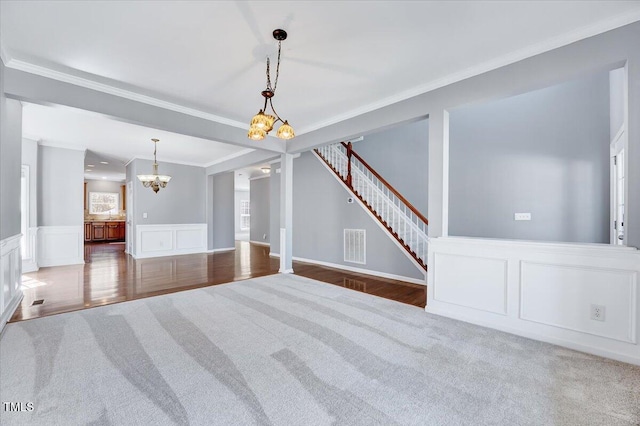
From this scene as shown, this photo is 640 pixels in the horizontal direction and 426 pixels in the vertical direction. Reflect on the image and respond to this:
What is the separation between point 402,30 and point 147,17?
2.16m

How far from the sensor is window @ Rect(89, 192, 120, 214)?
11414 mm

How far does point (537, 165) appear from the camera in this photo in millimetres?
4543

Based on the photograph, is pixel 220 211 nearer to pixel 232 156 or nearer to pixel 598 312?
pixel 232 156

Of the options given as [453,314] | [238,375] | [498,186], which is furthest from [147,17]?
[498,186]

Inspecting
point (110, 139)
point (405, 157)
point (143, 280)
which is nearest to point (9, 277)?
point (143, 280)

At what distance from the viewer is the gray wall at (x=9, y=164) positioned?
279 centimetres

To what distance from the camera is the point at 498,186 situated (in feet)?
16.3

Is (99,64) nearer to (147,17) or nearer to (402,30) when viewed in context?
(147,17)

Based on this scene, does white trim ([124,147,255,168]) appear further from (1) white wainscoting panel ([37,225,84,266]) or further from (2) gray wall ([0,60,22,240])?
(2) gray wall ([0,60,22,240])

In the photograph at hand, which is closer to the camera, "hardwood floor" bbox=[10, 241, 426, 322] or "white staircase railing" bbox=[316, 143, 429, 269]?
"hardwood floor" bbox=[10, 241, 426, 322]

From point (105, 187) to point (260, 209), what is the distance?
710 centimetres

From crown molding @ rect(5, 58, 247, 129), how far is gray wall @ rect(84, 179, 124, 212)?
10470mm

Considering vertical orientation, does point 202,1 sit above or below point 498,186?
above

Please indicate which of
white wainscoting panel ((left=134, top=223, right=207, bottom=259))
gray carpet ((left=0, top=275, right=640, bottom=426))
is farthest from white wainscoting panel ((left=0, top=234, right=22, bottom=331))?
white wainscoting panel ((left=134, top=223, right=207, bottom=259))
